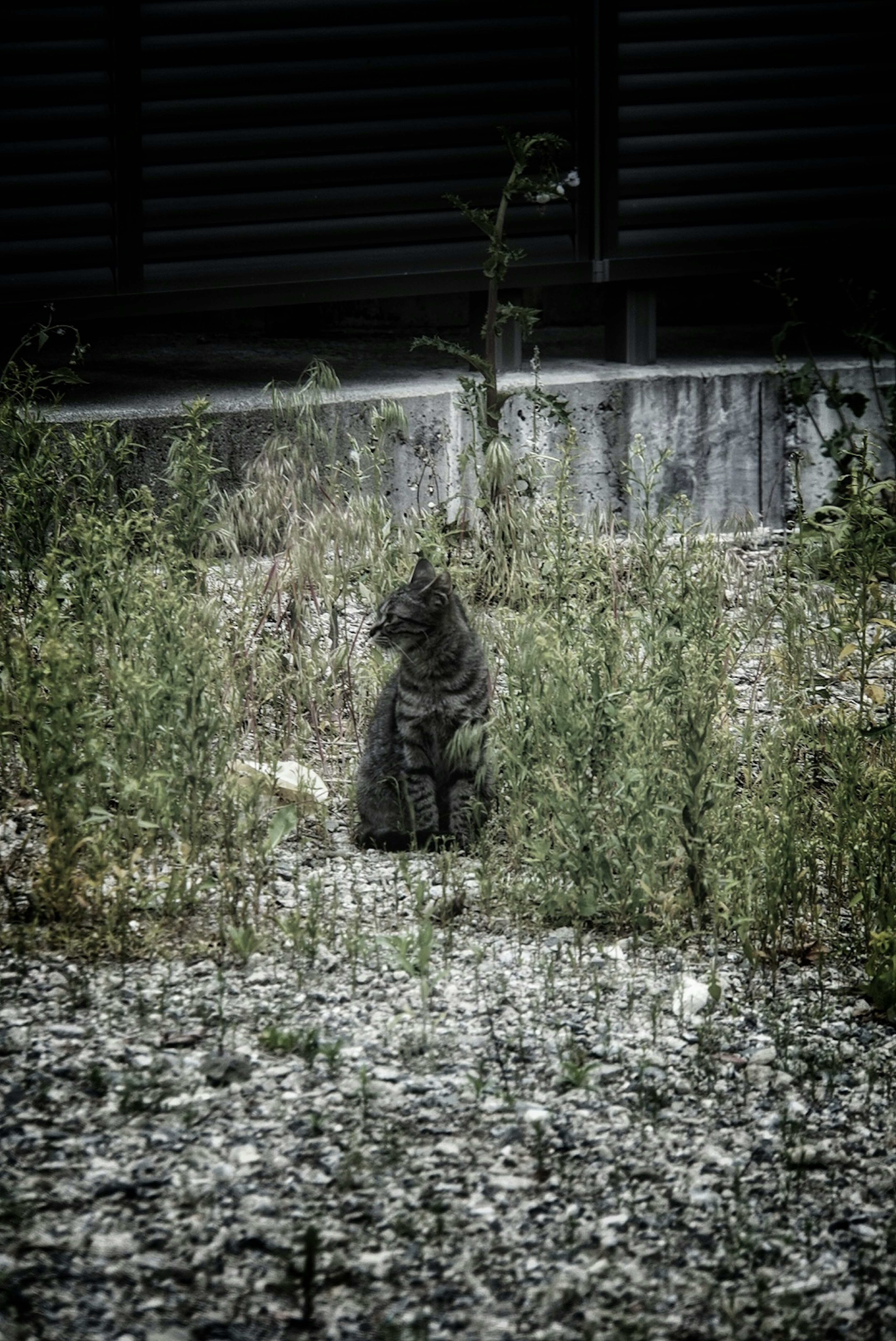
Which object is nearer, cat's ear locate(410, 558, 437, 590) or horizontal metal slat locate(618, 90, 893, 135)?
cat's ear locate(410, 558, 437, 590)

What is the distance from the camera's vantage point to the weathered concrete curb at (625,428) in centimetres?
767

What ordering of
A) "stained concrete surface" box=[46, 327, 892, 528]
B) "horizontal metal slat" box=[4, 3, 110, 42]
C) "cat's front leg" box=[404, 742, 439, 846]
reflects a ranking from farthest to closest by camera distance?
1. "stained concrete surface" box=[46, 327, 892, 528]
2. "horizontal metal slat" box=[4, 3, 110, 42]
3. "cat's front leg" box=[404, 742, 439, 846]

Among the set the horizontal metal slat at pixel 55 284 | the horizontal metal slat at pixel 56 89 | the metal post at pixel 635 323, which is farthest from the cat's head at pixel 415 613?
the metal post at pixel 635 323

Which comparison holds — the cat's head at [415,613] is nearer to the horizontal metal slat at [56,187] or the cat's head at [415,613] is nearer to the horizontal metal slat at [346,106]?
the horizontal metal slat at [56,187]

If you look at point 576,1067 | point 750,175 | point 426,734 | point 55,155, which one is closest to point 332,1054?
point 576,1067

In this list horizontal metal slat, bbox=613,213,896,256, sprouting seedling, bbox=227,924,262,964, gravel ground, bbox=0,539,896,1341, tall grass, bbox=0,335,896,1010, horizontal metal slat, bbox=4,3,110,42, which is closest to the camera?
gravel ground, bbox=0,539,896,1341

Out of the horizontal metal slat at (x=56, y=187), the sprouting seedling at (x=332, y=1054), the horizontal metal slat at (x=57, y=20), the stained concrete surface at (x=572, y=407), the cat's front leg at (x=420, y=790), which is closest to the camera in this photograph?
the sprouting seedling at (x=332, y=1054)

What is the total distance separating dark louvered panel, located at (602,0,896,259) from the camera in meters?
8.67

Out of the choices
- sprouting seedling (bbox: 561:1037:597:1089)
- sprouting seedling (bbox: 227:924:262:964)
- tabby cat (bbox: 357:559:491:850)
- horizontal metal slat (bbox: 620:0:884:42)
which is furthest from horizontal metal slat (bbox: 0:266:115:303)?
sprouting seedling (bbox: 561:1037:597:1089)

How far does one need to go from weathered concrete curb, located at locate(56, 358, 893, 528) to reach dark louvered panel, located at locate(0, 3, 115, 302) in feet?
2.32

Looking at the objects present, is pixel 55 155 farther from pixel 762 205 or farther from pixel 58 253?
pixel 762 205

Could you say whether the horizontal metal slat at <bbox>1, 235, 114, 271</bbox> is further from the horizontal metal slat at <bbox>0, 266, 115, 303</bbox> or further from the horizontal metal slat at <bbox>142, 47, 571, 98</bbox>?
A: the horizontal metal slat at <bbox>142, 47, 571, 98</bbox>

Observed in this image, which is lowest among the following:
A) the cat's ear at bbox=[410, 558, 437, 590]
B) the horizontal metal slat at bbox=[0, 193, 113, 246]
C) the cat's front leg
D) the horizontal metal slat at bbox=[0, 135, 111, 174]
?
the cat's front leg

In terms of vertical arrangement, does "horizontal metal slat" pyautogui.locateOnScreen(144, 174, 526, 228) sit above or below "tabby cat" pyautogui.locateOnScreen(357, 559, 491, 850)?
above
